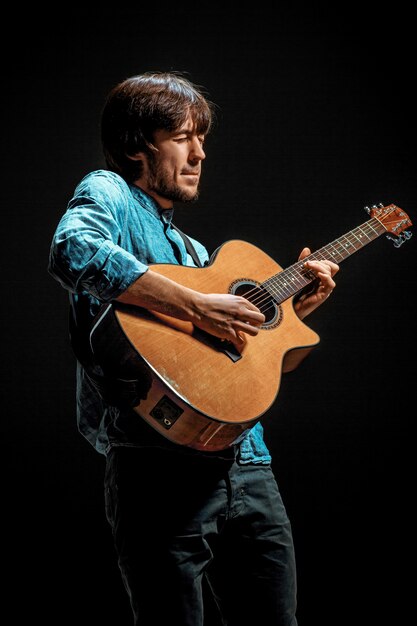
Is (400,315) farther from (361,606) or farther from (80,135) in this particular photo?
(80,135)

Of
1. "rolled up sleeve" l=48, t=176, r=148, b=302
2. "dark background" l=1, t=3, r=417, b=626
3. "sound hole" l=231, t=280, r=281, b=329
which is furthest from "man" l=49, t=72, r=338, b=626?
"dark background" l=1, t=3, r=417, b=626

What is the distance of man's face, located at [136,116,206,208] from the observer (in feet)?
5.37

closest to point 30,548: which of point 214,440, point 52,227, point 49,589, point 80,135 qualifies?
point 49,589

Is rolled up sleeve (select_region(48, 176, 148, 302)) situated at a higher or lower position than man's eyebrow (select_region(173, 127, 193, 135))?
lower

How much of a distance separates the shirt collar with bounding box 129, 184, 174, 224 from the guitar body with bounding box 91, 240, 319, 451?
222mm

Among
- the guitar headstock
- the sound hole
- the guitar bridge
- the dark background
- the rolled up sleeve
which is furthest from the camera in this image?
the dark background

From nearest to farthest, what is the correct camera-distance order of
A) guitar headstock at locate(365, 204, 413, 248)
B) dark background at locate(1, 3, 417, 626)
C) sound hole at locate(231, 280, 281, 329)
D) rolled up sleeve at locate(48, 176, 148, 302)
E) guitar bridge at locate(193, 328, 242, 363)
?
rolled up sleeve at locate(48, 176, 148, 302) → guitar bridge at locate(193, 328, 242, 363) → sound hole at locate(231, 280, 281, 329) → guitar headstock at locate(365, 204, 413, 248) → dark background at locate(1, 3, 417, 626)

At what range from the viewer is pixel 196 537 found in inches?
53.9

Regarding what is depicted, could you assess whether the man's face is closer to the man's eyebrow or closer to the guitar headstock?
the man's eyebrow

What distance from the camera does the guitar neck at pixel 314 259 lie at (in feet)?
5.52

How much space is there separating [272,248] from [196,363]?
158 centimetres

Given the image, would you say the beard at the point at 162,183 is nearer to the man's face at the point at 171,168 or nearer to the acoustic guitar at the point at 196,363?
the man's face at the point at 171,168

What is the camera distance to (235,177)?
111 inches

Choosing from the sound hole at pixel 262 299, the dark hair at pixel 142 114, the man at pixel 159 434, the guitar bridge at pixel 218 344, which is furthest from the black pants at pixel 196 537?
the dark hair at pixel 142 114
